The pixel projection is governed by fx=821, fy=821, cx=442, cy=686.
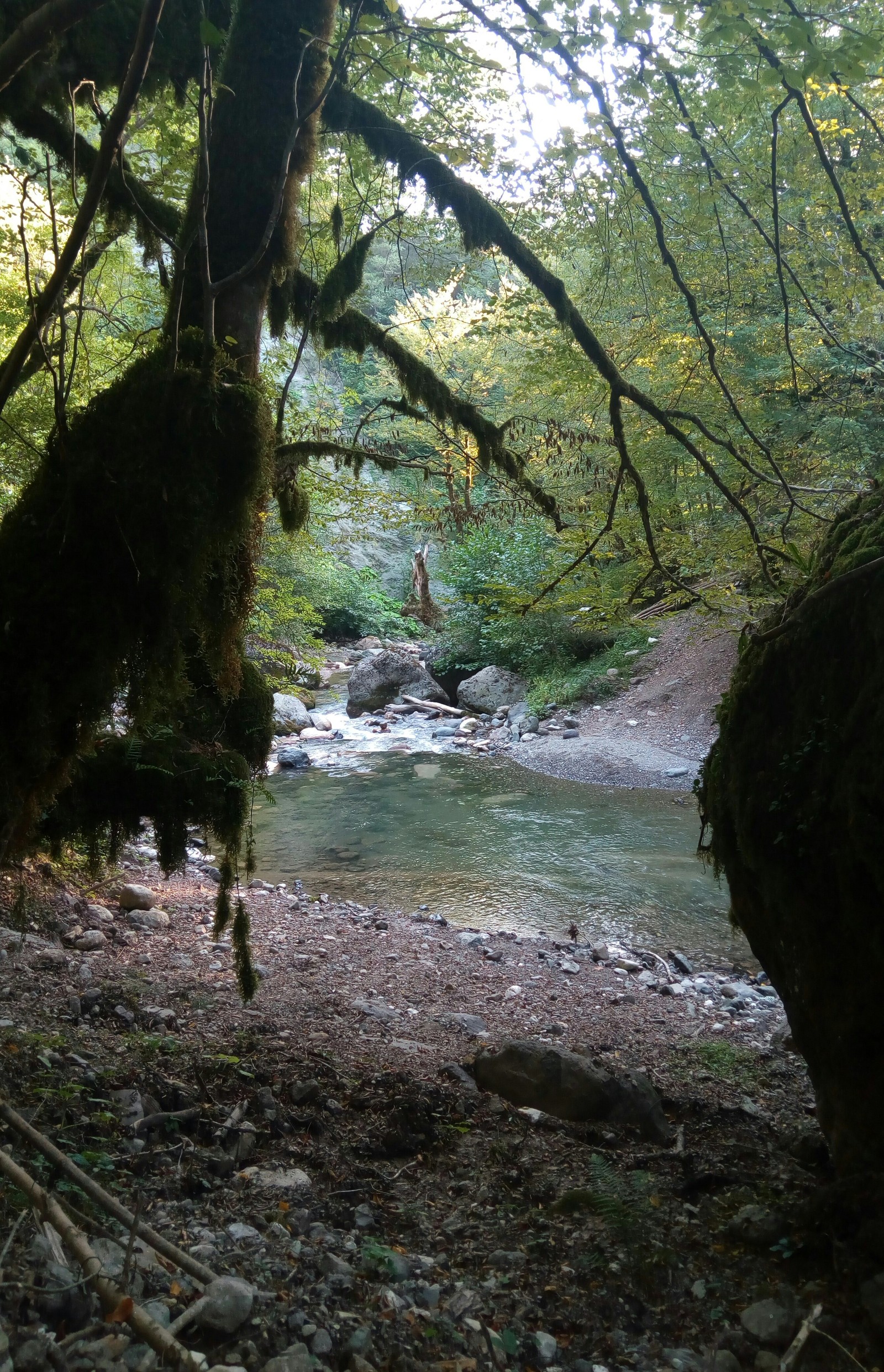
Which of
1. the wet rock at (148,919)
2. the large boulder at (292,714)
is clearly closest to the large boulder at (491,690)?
the large boulder at (292,714)

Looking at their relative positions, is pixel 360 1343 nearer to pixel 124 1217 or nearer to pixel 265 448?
pixel 124 1217

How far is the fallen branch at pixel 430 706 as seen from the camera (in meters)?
19.5

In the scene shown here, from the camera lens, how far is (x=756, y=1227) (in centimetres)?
277

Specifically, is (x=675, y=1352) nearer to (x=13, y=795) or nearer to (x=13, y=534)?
(x=13, y=795)

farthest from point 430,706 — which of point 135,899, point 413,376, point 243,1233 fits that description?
point 243,1233

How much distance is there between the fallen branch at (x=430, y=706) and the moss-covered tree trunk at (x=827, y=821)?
16.0 m

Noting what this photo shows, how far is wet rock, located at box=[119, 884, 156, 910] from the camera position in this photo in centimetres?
686

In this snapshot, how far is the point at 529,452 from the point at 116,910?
484cm

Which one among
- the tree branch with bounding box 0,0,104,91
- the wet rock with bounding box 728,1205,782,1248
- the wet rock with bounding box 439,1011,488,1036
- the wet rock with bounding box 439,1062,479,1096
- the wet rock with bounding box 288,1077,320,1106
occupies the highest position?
the tree branch with bounding box 0,0,104,91

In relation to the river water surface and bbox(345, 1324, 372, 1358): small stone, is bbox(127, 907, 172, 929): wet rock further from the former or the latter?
bbox(345, 1324, 372, 1358): small stone

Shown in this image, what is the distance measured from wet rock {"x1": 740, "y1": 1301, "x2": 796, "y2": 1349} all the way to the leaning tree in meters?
0.68

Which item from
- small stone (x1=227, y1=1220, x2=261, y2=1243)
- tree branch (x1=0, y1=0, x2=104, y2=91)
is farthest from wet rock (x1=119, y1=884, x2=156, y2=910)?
tree branch (x1=0, y1=0, x2=104, y2=91)

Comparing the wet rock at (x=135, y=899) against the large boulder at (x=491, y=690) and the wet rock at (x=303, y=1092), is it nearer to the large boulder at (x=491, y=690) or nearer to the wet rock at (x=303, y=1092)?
the wet rock at (x=303, y=1092)

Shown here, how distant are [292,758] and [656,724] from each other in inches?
274
